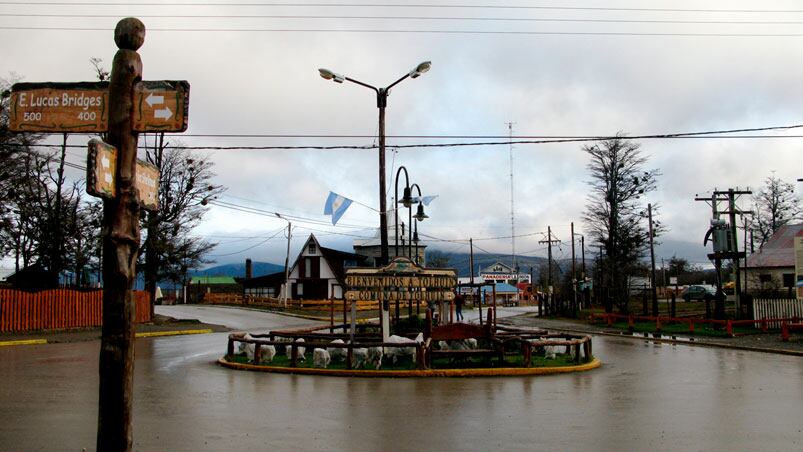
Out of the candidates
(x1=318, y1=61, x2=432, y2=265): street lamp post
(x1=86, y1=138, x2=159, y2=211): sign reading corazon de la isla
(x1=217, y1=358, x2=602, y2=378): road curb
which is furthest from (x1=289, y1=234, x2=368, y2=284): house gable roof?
(x1=86, y1=138, x2=159, y2=211): sign reading corazon de la isla

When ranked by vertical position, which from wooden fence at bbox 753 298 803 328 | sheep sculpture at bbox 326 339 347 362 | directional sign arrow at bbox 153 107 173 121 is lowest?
sheep sculpture at bbox 326 339 347 362

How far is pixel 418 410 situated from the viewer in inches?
433

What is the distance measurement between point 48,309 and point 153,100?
28.0m

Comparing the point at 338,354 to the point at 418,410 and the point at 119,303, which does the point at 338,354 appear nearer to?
the point at 418,410

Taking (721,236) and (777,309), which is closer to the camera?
(777,309)

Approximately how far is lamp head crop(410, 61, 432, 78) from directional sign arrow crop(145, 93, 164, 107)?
13.5 metres

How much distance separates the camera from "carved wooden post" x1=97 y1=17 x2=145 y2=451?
595cm

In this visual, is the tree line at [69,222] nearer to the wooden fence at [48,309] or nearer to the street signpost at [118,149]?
the wooden fence at [48,309]

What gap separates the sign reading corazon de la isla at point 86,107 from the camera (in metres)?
6.17

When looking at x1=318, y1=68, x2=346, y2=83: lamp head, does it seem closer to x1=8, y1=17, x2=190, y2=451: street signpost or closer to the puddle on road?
x1=8, y1=17, x2=190, y2=451: street signpost

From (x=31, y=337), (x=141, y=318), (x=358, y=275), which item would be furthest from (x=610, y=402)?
(x=141, y=318)

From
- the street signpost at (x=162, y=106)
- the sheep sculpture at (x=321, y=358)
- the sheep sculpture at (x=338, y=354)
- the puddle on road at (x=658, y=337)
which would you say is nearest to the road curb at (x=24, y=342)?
the sheep sculpture at (x=338, y=354)

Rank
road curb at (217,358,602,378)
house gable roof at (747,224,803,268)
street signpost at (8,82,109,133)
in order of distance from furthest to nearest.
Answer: house gable roof at (747,224,803,268)
road curb at (217,358,602,378)
street signpost at (8,82,109,133)

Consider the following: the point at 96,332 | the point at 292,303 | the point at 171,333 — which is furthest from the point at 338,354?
the point at 292,303
